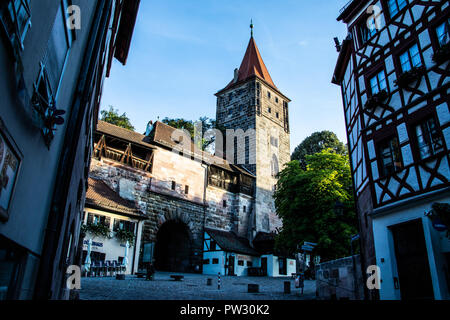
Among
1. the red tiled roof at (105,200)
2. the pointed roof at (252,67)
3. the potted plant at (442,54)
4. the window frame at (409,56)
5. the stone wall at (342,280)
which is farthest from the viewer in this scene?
the pointed roof at (252,67)

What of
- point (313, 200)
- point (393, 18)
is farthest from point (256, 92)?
point (393, 18)

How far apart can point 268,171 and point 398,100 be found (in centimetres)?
3003

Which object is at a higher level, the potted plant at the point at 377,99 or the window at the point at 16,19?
the potted plant at the point at 377,99

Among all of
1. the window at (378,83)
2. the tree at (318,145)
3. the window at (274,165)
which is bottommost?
the window at (378,83)

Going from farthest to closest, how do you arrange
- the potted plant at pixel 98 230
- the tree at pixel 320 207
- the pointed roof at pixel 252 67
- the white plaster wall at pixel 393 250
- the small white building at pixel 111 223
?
the pointed roof at pixel 252 67
the small white building at pixel 111 223
the potted plant at pixel 98 230
the tree at pixel 320 207
the white plaster wall at pixel 393 250

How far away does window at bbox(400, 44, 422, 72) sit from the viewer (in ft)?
32.0

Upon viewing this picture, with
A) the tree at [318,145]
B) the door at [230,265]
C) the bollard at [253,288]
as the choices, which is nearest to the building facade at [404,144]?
the bollard at [253,288]

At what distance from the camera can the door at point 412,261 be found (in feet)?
27.3

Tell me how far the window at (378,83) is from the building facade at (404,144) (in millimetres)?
34

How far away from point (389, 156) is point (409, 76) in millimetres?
2365

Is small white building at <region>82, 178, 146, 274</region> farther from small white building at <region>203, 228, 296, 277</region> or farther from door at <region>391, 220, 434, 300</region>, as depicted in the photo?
door at <region>391, 220, 434, 300</region>

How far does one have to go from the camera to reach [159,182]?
91.8 feet

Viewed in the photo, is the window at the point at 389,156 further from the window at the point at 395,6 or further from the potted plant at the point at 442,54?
the window at the point at 395,6

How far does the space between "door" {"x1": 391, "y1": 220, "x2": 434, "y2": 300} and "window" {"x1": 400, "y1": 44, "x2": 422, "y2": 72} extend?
14.9 ft
